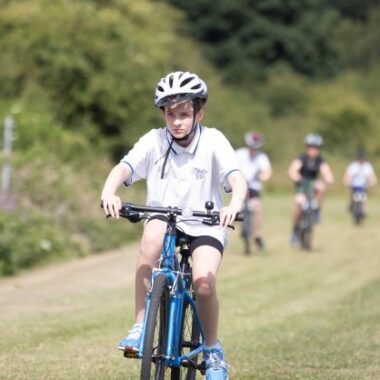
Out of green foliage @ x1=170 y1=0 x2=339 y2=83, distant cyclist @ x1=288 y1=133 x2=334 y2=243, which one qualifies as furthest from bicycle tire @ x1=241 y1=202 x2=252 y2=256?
green foliage @ x1=170 y1=0 x2=339 y2=83

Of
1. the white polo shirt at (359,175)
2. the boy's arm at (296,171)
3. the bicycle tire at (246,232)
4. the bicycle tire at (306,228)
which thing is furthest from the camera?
the white polo shirt at (359,175)

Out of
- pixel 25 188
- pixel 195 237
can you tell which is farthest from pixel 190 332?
pixel 25 188

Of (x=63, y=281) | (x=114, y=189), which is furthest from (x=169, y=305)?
(x=63, y=281)

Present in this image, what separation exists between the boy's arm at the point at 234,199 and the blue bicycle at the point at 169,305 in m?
0.06

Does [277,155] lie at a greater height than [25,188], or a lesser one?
greater

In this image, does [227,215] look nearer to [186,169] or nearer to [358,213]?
[186,169]

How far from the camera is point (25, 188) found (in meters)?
19.8

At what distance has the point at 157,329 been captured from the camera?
22.9 feet

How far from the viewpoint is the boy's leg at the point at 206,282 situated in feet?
23.4

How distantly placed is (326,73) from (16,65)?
185 feet

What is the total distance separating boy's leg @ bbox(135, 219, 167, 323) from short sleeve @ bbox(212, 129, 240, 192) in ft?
1.71

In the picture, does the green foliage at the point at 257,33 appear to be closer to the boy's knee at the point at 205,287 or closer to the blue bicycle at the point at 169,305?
the blue bicycle at the point at 169,305

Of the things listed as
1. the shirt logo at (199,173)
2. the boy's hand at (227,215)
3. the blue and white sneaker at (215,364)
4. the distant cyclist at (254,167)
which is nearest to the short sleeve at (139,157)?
the shirt logo at (199,173)

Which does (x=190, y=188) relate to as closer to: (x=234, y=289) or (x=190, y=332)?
(x=190, y=332)
